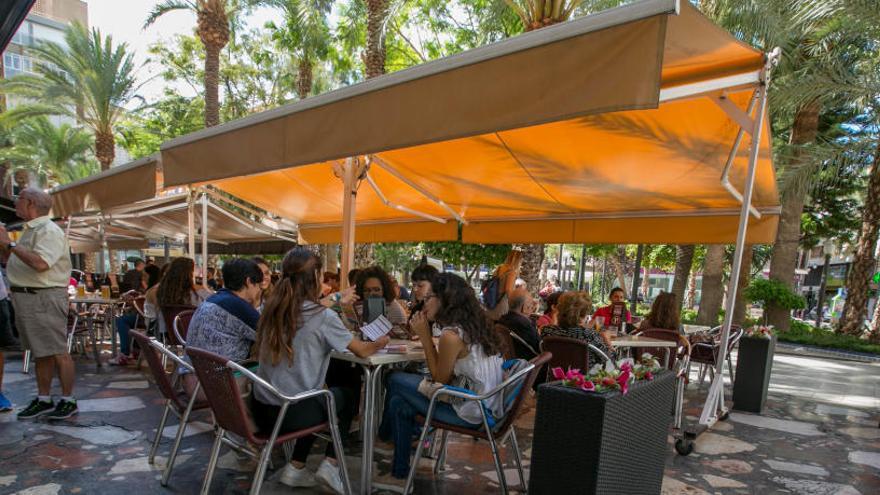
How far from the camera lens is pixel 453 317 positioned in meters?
2.98

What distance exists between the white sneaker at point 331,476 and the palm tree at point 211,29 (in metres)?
13.9

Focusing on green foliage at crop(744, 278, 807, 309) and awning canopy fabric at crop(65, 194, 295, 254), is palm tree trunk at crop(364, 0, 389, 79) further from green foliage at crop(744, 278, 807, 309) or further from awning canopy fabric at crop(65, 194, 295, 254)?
green foliage at crop(744, 278, 807, 309)

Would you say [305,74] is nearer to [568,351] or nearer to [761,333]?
[761,333]

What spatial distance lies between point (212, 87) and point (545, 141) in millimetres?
14101

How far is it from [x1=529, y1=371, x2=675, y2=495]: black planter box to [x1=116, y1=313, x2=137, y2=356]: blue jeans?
Answer: 6288 mm

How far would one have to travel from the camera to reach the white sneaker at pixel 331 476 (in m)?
3.04

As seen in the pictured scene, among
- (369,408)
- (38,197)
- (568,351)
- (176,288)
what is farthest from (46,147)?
(568,351)

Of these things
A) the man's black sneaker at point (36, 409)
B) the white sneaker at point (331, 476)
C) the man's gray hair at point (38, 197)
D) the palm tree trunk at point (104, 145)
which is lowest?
the man's black sneaker at point (36, 409)

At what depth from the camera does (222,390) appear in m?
2.52

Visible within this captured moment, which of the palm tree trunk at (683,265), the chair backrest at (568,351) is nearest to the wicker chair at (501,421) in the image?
the chair backrest at (568,351)

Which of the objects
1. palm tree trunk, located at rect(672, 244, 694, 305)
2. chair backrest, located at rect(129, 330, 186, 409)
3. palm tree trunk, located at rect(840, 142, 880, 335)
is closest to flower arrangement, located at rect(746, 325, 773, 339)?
chair backrest, located at rect(129, 330, 186, 409)

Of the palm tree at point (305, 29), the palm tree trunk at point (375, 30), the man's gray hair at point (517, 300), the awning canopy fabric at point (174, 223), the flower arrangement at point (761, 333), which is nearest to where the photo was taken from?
the man's gray hair at point (517, 300)

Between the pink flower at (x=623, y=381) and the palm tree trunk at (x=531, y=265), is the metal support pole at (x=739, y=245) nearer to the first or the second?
the pink flower at (x=623, y=381)

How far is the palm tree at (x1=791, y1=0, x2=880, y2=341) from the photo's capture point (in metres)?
10.3
